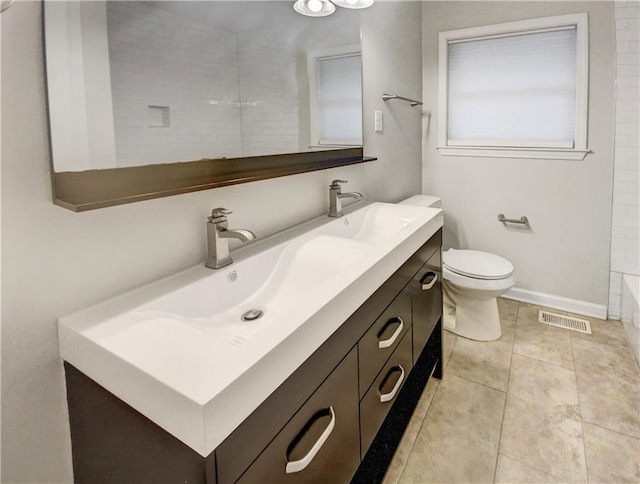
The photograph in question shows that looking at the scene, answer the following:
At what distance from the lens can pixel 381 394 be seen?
124 centimetres

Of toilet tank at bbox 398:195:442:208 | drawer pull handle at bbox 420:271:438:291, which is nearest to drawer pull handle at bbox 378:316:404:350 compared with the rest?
drawer pull handle at bbox 420:271:438:291

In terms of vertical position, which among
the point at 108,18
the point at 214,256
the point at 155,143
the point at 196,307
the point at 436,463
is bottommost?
the point at 436,463

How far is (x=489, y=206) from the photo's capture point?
289 centimetres

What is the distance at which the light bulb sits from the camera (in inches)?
65.0

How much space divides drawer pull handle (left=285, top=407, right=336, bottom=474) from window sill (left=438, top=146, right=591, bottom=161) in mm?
2439

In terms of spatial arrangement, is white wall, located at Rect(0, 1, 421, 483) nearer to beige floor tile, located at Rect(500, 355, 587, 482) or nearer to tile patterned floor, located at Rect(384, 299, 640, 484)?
tile patterned floor, located at Rect(384, 299, 640, 484)

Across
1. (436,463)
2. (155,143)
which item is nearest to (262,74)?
(155,143)

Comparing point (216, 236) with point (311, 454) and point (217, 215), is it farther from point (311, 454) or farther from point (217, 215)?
point (311, 454)

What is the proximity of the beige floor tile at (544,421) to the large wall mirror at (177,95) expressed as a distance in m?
1.37

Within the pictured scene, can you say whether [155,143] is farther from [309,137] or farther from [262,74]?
[309,137]

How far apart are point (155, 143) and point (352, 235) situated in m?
0.95

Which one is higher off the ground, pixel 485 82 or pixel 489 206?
pixel 485 82

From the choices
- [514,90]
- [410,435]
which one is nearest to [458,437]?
[410,435]

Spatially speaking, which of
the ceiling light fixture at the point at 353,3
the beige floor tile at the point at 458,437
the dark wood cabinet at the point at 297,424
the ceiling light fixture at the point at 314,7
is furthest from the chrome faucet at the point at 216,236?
the ceiling light fixture at the point at 353,3
